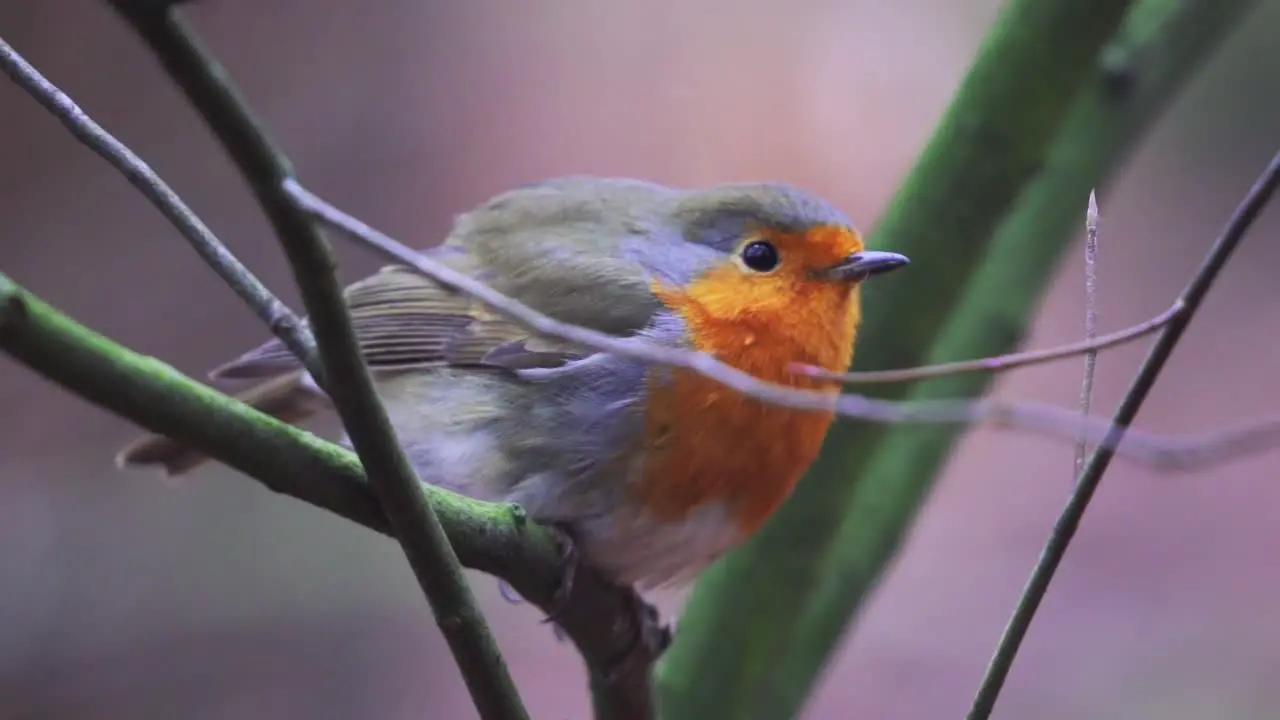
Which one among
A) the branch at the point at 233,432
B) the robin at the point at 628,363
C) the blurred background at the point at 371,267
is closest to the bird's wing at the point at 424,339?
the robin at the point at 628,363

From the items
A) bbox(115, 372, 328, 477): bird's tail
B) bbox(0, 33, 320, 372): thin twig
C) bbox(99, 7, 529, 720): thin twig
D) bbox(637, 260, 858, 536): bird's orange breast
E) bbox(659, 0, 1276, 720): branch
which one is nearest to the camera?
bbox(99, 7, 529, 720): thin twig

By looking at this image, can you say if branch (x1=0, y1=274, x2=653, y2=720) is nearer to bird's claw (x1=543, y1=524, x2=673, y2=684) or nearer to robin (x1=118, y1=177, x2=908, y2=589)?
bird's claw (x1=543, y1=524, x2=673, y2=684)

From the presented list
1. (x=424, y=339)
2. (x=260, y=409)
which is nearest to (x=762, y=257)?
(x=424, y=339)

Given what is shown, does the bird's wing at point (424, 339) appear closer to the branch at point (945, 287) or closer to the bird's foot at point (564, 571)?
the bird's foot at point (564, 571)

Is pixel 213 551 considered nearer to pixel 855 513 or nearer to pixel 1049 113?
pixel 855 513

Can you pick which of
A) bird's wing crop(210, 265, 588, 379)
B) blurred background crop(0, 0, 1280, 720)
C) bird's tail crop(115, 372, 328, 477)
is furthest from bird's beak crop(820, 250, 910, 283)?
blurred background crop(0, 0, 1280, 720)

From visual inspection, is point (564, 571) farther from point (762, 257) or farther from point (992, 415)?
point (992, 415)
